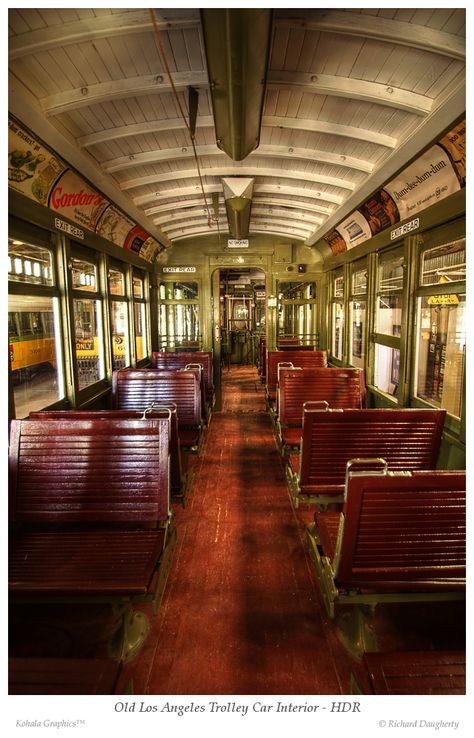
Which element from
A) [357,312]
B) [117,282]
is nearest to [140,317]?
[117,282]

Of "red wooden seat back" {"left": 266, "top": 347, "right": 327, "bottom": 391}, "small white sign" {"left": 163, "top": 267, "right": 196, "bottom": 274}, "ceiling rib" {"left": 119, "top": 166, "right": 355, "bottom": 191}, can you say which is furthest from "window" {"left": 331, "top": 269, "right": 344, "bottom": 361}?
"small white sign" {"left": 163, "top": 267, "right": 196, "bottom": 274}

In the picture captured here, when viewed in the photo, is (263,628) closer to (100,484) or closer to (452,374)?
(100,484)

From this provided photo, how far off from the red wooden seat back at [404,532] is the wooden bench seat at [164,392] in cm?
247

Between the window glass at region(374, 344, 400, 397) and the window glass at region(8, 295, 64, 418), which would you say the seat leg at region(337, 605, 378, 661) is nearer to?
the window glass at region(8, 295, 64, 418)

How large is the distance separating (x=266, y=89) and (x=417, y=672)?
3451 millimetres

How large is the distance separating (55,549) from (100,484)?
0.39 m

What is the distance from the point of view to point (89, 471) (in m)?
2.13

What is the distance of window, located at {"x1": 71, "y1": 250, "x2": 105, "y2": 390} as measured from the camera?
4.19 m

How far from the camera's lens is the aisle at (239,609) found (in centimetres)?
177

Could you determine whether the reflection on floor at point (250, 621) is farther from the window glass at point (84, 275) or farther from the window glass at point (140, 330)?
the window glass at point (140, 330)

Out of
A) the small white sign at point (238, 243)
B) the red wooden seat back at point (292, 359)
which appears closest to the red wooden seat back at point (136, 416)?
the red wooden seat back at point (292, 359)
